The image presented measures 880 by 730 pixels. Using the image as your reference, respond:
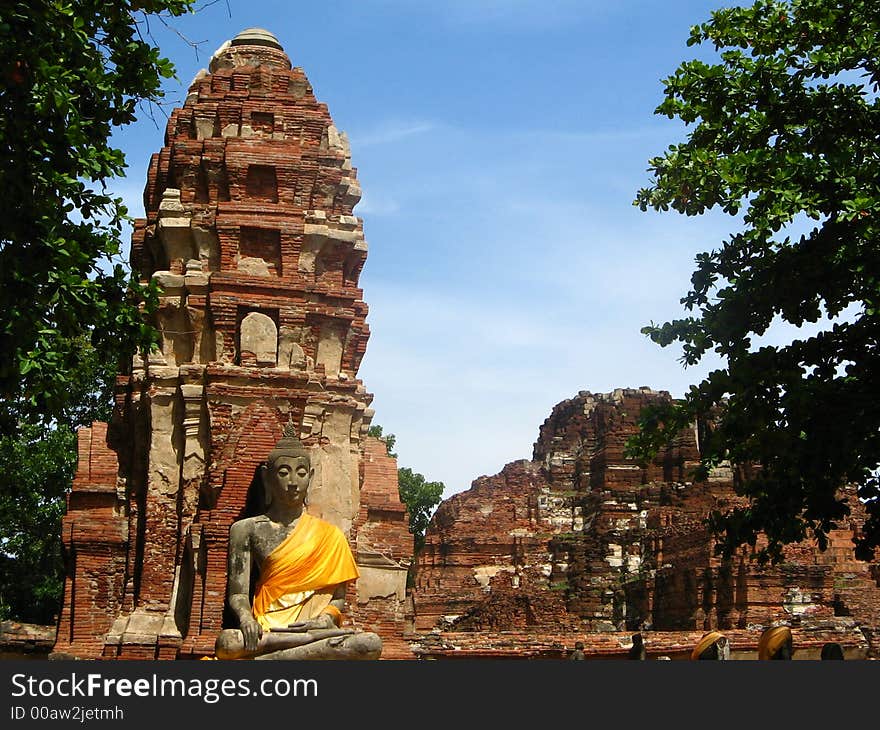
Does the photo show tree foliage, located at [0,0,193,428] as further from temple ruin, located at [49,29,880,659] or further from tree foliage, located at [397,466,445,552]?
tree foliage, located at [397,466,445,552]

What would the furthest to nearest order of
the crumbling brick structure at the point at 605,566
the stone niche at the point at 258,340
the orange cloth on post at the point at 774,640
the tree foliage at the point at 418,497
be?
the tree foliage at the point at 418,497
the crumbling brick structure at the point at 605,566
the stone niche at the point at 258,340
the orange cloth on post at the point at 774,640

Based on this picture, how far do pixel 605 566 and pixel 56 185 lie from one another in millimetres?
29918

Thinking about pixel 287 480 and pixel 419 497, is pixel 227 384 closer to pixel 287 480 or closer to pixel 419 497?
pixel 287 480

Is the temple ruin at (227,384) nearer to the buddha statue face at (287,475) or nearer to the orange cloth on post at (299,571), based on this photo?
the buddha statue face at (287,475)

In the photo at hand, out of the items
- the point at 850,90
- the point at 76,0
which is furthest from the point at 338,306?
the point at 850,90

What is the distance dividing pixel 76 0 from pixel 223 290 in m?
4.47

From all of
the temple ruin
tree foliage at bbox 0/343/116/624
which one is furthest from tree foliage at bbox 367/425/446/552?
the temple ruin

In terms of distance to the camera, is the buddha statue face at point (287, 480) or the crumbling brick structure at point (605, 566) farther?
the crumbling brick structure at point (605, 566)

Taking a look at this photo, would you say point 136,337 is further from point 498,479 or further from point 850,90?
point 498,479

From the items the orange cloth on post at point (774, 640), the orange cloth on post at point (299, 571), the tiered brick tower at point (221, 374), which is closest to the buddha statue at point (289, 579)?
the orange cloth on post at point (299, 571)

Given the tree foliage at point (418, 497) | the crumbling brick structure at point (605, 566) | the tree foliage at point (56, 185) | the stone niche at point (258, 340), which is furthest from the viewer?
the tree foliage at point (418, 497)

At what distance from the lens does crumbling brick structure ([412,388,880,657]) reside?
3006 centimetres

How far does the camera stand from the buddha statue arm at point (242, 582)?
12.6 metres

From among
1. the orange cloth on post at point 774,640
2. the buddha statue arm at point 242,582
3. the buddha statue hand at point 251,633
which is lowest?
the orange cloth on post at point 774,640
